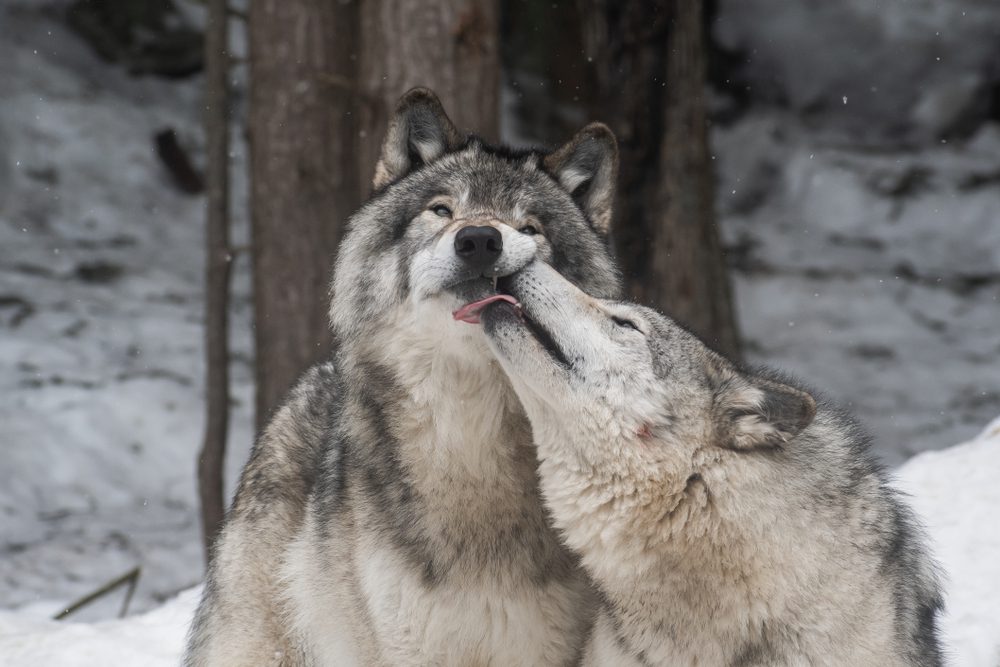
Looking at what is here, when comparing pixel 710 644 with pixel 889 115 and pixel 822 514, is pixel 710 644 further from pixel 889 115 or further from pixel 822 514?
pixel 889 115

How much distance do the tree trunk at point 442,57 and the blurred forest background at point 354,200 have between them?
14mm

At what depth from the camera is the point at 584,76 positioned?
15.3 meters

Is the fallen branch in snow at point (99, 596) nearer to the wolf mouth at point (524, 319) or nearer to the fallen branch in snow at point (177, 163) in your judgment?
the wolf mouth at point (524, 319)

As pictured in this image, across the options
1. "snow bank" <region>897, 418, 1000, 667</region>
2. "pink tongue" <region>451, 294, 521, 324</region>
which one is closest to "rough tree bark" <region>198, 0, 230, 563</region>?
"snow bank" <region>897, 418, 1000, 667</region>

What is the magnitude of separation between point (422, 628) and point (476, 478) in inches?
20.4

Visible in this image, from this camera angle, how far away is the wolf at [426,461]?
396cm

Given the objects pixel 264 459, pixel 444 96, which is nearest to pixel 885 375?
pixel 444 96

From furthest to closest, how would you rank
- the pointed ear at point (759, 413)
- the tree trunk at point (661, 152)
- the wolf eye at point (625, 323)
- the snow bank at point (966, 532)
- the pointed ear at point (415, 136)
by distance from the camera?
the tree trunk at point (661, 152) → the snow bank at point (966, 532) → the pointed ear at point (415, 136) → the wolf eye at point (625, 323) → the pointed ear at point (759, 413)

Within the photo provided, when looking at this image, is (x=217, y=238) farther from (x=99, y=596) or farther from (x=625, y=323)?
(x=625, y=323)

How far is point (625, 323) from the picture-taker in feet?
12.8

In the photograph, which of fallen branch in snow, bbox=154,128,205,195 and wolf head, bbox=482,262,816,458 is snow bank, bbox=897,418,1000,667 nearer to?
wolf head, bbox=482,262,816,458

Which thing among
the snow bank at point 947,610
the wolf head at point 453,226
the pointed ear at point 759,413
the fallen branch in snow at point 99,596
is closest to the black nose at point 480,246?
the wolf head at point 453,226

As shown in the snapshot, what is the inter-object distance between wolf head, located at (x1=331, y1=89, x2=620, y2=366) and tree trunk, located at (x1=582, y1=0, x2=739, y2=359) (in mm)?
3580

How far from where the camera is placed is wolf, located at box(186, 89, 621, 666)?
3.96 m
